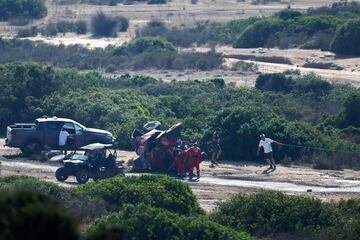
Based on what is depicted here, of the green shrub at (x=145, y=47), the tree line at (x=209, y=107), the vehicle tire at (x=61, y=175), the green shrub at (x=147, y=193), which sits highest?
the green shrub at (x=147, y=193)

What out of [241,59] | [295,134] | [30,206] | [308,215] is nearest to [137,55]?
[241,59]

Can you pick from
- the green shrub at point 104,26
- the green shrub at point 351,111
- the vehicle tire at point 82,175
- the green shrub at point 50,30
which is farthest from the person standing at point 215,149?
the green shrub at point 50,30

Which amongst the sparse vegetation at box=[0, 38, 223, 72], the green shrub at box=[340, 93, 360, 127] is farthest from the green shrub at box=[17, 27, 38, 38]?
the green shrub at box=[340, 93, 360, 127]

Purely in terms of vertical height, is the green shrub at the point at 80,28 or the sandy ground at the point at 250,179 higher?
the sandy ground at the point at 250,179

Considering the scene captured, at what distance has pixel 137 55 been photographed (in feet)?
201

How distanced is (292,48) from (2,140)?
1126 inches

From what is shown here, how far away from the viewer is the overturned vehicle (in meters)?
30.2

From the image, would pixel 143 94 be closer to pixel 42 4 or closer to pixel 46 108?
pixel 46 108

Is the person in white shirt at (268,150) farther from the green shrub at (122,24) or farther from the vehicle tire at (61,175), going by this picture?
the green shrub at (122,24)

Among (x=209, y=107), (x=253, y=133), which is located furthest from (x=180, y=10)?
(x=253, y=133)

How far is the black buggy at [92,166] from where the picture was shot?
94.4 feet

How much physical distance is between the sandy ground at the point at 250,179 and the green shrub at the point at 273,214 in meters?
3.39

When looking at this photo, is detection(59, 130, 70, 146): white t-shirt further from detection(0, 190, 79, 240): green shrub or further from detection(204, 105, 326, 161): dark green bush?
detection(0, 190, 79, 240): green shrub

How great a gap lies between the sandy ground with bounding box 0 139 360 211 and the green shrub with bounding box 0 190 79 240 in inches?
704
